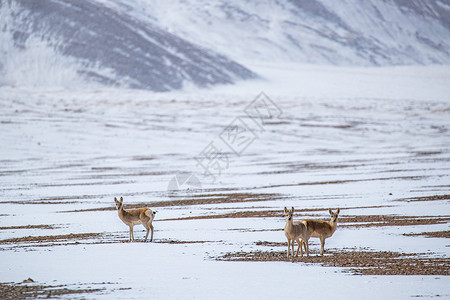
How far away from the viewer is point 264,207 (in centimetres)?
2108

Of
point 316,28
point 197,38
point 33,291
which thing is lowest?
point 197,38

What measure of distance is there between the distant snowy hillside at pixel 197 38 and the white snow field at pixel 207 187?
22759 millimetres

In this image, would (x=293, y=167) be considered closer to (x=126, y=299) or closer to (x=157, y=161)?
(x=157, y=161)

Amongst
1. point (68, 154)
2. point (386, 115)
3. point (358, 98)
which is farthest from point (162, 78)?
point (68, 154)

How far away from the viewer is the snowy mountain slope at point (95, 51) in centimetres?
11806

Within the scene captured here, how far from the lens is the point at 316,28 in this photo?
176 metres

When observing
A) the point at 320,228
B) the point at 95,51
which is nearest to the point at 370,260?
the point at 320,228

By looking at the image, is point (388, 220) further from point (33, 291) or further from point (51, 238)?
point (33, 291)

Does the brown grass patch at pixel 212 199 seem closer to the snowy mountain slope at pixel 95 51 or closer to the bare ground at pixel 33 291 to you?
the bare ground at pixel 33 291

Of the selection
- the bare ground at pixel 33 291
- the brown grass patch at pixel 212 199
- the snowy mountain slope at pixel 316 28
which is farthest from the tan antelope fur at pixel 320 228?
the snowy mountain slope at pixel 316 28

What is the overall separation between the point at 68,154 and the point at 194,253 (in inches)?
1742

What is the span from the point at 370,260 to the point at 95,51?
120 meters

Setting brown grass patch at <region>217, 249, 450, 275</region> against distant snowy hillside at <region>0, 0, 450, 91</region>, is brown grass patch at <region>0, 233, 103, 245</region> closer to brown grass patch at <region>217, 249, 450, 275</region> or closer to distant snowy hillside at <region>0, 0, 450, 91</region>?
brown grass patch at <region>217, 249, 450, 275</region>

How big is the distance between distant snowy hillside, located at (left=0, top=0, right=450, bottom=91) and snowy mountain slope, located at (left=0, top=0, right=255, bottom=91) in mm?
206
